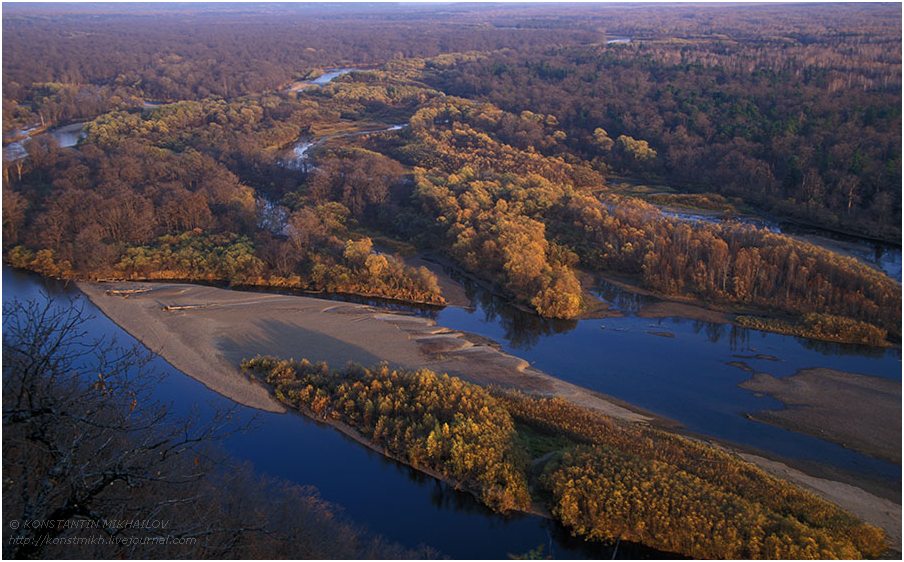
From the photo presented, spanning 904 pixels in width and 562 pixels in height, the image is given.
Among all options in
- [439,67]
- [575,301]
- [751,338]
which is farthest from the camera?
[439,67]

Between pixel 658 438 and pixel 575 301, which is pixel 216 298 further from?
pixel 658 438

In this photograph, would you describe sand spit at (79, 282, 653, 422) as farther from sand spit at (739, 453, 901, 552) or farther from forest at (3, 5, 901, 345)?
sand spit at (739, 453, 901, 552)

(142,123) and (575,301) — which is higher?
(142,123)

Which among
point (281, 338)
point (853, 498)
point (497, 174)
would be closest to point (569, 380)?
point (853, 498)

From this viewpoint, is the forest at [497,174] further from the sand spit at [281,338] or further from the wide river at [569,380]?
the sand spit at [281,338]

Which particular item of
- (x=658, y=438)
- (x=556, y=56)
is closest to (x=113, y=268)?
(x=658, y=438)

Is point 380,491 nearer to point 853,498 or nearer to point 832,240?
point 853,498

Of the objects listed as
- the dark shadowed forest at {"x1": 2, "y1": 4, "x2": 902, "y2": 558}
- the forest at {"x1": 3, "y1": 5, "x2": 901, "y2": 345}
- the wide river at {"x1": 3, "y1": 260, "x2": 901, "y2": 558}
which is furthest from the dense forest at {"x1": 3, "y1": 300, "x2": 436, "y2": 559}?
the forest at {"x1": 3, "y1": 5, "x2": 901, "y2": 345}
